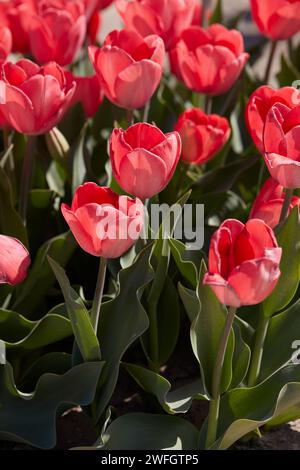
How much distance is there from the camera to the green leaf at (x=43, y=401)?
152 centimetres

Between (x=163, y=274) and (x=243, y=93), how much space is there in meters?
0.84

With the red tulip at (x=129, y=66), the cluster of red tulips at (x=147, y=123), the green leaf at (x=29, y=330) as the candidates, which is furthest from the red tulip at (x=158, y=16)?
the green leaf at (x=29, y=330)

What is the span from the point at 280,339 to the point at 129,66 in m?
0.53

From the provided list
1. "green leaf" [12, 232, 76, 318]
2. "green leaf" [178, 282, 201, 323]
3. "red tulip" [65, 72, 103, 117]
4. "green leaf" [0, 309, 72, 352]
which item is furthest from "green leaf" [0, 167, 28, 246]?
"green leaf" [178, 282, 201, 323]

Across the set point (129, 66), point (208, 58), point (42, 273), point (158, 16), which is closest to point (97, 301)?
point (42, 273)

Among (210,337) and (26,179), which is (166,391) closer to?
(210,337)

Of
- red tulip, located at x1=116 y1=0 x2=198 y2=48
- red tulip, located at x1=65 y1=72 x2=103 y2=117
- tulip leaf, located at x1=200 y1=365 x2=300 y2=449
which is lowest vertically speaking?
tulip leaf, located at x1=200 y1=365 x2=300 y2=449

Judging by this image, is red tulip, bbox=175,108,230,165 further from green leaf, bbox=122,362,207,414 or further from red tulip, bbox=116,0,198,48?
green leaf, bbox=122,362,207,414

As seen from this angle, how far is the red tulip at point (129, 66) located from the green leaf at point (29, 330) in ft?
1.37

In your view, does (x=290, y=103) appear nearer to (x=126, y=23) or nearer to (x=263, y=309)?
(x=263, y=309)

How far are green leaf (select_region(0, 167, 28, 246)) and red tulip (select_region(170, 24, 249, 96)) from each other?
44cm

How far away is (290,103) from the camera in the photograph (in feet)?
5.09

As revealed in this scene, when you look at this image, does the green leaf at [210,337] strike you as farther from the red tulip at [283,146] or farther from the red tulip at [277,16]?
the red tulip at [277,16]

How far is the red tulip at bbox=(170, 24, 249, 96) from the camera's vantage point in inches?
74.4
